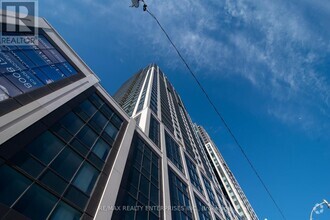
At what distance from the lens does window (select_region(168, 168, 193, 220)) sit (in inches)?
829

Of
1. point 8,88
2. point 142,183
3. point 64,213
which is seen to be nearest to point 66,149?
point 64,213

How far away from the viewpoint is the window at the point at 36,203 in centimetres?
870

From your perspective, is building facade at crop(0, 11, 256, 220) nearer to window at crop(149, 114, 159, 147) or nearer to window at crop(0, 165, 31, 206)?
window at crop(0, 165, 31, 206)

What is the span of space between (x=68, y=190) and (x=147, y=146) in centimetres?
1391

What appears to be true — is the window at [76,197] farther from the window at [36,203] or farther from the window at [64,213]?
the window at [36,203]

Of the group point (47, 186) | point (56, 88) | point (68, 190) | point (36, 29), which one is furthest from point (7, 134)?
point (36, 29)

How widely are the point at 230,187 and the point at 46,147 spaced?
94811mm

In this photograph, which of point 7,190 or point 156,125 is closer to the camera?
point 7,190

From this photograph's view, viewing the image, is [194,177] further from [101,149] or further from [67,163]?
[67,163]

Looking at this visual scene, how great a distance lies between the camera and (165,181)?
22.5m

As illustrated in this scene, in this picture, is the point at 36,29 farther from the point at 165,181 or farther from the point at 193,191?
the point at 193,191

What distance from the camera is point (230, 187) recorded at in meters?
93.9

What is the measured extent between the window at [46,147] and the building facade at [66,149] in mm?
52

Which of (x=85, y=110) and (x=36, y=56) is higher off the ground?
(x=36, y=56)
